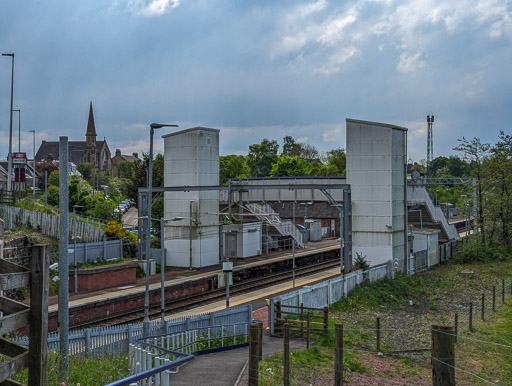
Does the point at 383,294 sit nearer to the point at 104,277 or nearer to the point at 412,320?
the point at 412,320

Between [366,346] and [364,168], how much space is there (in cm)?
1909

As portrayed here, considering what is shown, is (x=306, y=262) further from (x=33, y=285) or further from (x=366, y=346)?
(x=33, y=285)

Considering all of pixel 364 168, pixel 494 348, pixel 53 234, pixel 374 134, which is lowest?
pixel 494 348

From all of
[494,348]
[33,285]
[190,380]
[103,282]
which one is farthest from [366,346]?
[103,282]

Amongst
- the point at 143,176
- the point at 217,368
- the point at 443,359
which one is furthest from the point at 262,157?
the point at 443,359

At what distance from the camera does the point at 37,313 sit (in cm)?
573

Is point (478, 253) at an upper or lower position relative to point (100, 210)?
lower

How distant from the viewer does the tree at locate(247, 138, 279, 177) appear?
10525 centimetres

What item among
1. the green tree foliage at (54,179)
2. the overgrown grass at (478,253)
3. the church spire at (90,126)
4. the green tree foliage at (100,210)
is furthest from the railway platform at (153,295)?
the church spire at (90,126)

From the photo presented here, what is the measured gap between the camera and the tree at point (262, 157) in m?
105

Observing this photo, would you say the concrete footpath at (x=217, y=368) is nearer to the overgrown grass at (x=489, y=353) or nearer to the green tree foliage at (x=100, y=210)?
the overgrown grass at (x=489, y=353)

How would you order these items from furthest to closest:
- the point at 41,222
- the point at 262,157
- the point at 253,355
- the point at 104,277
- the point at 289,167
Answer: the point at 262,157
the point at 289,167
the point at 41,222
the point at 104,277
the point at 253,355

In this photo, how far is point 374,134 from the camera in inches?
1419

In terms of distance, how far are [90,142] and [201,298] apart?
378 ft
